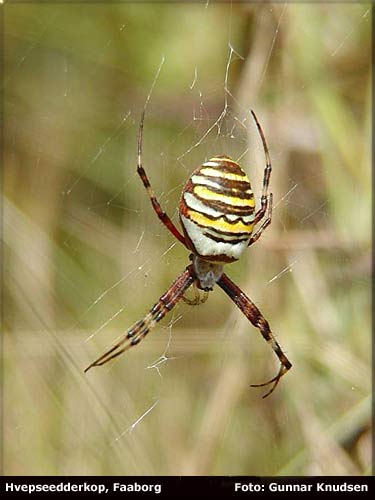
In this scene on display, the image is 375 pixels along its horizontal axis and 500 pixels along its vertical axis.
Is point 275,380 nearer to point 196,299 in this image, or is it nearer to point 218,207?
point 196,299

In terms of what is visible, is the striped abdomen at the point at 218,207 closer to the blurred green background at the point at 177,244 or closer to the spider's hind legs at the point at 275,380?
the blurred green background at the point at 177,244

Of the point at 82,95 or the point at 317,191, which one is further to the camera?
the point at 82,95

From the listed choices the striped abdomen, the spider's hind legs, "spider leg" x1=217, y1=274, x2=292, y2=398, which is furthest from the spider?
the spider's hind legs

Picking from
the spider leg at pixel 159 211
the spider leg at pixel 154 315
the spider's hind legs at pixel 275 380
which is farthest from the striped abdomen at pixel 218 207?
the spider's hind legs at pixel 275 380

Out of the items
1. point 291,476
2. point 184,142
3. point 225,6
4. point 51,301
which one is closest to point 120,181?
point 184,142

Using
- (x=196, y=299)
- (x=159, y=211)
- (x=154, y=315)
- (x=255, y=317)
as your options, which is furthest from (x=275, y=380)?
(x=159, y=211)

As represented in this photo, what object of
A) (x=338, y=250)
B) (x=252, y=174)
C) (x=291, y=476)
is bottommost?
(x=291, y=476)

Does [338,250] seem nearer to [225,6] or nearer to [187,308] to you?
[187,308]
